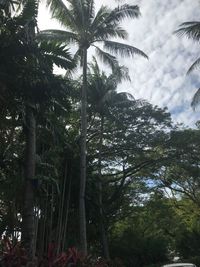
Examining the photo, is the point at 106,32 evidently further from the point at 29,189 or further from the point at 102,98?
the point at 29,189

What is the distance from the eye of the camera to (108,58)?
2628cm

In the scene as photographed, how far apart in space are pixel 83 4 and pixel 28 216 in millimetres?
15021

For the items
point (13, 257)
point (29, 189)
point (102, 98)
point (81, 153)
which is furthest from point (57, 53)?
point (102, 98)

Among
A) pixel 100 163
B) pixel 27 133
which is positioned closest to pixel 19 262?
pixel 27 133

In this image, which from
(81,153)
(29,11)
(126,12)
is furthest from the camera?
(126,12)

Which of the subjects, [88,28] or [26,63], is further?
[88,28]

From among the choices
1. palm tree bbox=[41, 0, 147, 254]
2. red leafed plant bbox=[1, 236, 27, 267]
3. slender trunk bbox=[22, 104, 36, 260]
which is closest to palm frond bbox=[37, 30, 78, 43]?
palm tree bbox=[41, 0, 147, 254]

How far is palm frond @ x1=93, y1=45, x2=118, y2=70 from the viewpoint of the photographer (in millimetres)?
26234

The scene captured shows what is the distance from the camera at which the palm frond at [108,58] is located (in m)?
26.2

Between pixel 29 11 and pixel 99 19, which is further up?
pixel 99 19

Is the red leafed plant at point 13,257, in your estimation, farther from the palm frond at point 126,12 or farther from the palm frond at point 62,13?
the palm frond at point 126,12

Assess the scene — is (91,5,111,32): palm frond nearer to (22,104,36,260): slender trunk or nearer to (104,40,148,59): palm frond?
(104,40,148,59): palm frond

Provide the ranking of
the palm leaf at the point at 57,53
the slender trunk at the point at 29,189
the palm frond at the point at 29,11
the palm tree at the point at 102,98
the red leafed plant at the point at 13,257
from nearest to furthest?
the red leafed plant at the point at 13,257
the palm frond at the point at 29,11
the palm leaf at the point at 57,53
the slender trunk at the point at 29,189
the palm tree at the point at 102,98

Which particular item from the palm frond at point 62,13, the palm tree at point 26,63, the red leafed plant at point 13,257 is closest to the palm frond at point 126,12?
the palm frond at point 62,13
